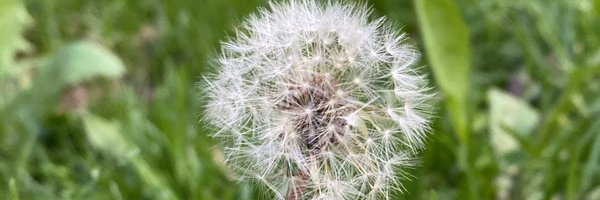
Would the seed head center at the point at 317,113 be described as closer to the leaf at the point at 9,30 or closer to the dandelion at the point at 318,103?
the dandelion at the point at 318,103

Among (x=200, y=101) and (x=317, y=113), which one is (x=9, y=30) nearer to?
(x=200, y=101)

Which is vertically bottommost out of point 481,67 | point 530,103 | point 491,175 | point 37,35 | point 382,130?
point 382,130

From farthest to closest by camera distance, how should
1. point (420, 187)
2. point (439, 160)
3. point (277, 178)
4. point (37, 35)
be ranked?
1. point (37, 35)
2. point (439, 160)
3. point (420, 187)
4. point (277, 178)

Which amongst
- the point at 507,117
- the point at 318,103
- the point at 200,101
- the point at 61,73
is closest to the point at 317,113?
the point at 318,103

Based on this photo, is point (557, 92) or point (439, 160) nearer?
point (439, 160)

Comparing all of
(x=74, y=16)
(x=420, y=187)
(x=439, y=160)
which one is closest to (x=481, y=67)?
(x=439, y=160)

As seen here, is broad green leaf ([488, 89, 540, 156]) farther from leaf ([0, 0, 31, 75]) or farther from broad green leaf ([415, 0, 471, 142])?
leaf ([0, 0, 31, 75])

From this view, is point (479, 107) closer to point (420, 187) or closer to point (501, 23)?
point (501, 23)
